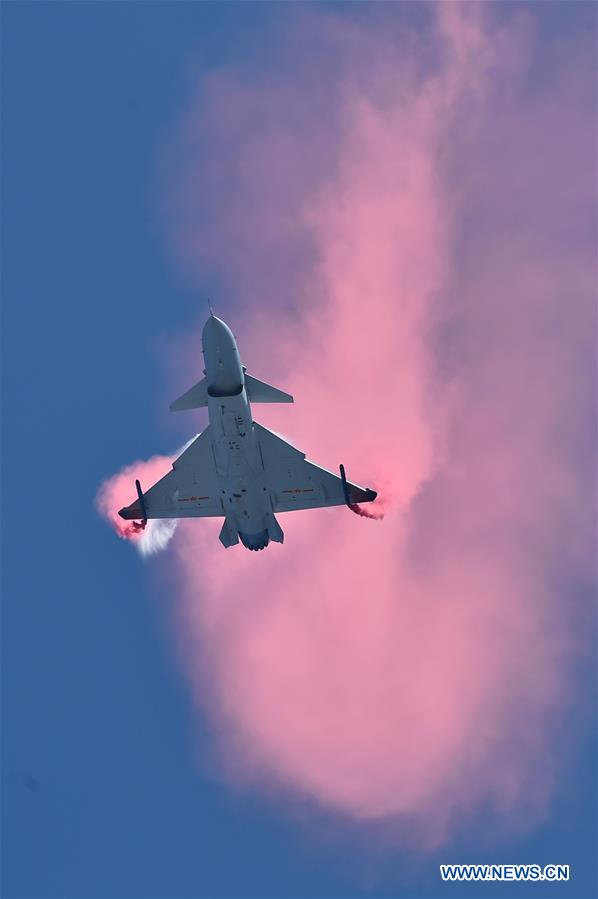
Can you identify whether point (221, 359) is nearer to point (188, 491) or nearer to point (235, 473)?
point (235, 473)

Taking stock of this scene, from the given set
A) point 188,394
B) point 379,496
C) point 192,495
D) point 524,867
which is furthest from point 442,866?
point 188,394

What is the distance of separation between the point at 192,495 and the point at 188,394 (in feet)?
28.9

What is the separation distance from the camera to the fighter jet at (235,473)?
6444 centimetres

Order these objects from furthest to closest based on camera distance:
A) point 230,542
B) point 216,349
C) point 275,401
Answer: point 230,542 < point 275,401 < point 216,349

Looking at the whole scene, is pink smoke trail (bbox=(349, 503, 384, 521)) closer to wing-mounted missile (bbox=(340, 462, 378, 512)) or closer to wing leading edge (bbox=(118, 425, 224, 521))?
wing-mounted missile (bbox=(340, 462, 378, 512))

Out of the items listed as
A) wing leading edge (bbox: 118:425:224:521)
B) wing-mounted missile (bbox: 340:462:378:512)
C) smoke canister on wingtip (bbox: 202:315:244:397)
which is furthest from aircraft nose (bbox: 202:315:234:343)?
wing-mounted missile (bbox: 340:462:378:512)

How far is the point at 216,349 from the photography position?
2485 inches

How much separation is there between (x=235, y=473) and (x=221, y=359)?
8.47 meters

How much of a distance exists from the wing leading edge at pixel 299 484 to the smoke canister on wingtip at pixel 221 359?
6.77 m

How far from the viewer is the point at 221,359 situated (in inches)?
2489

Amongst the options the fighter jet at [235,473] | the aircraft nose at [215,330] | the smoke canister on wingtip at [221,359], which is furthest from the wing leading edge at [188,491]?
the aircraft nose at [215,330]

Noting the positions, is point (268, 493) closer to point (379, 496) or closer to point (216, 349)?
point (379, 496)

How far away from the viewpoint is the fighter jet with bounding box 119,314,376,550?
64438 millimetres

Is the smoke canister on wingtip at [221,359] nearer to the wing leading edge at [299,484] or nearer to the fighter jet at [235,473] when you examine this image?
the fighter jet at [235,473]
